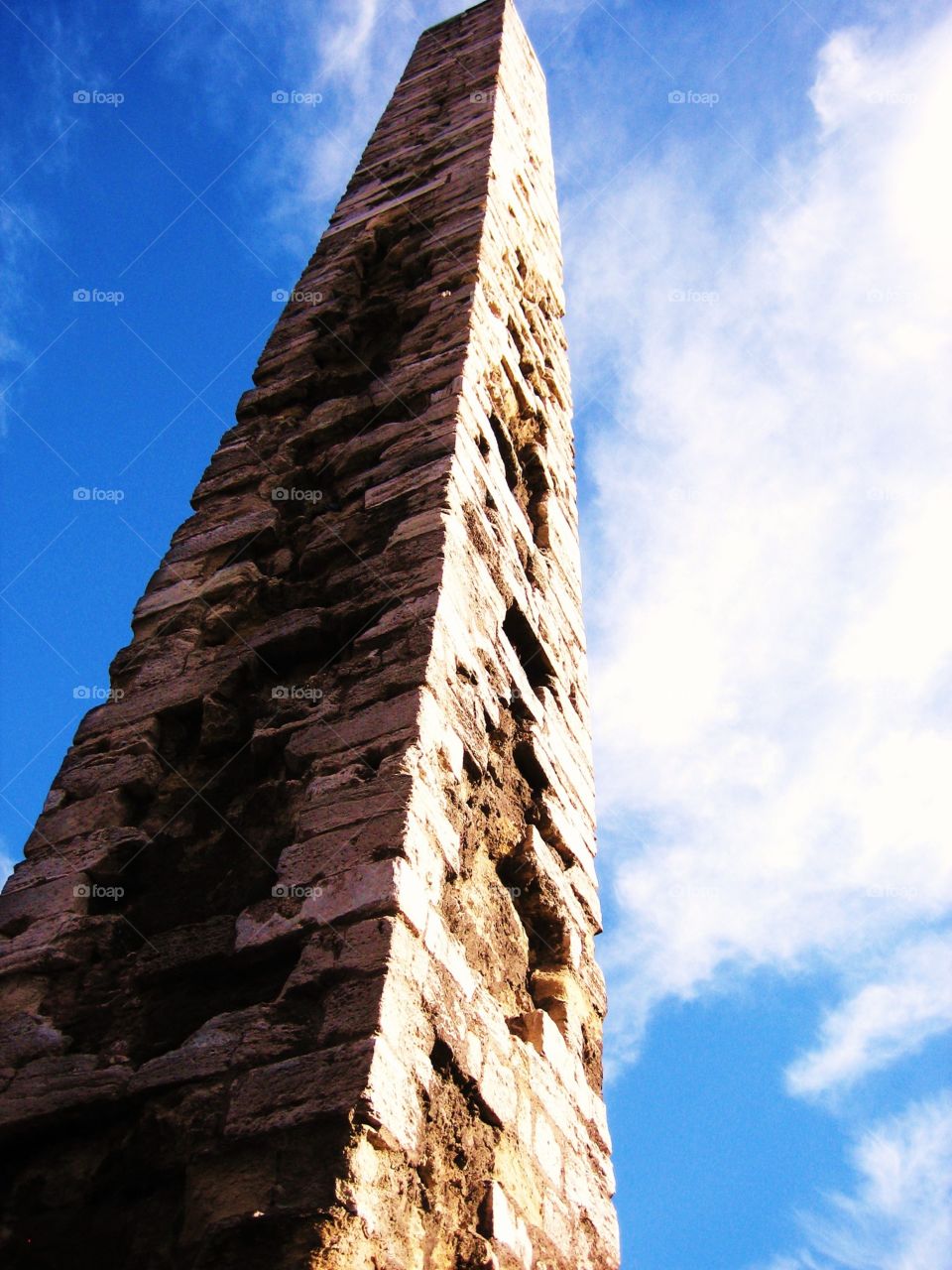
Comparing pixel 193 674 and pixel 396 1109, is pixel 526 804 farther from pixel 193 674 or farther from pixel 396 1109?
pixel 396 1109

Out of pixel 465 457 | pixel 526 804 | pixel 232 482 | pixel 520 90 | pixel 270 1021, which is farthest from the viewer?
pixel 520 90

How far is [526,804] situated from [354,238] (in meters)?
3.30

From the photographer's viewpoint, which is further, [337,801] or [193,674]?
[193,674]

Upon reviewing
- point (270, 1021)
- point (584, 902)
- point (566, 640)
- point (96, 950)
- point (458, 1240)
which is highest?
point (566, 640)

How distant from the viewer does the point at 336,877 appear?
2.38m

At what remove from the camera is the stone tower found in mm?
2027

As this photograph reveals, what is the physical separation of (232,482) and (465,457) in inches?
37.4

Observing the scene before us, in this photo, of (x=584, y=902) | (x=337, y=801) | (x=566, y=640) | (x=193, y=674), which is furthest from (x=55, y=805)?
(x=566, y=640)

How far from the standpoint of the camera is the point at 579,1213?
2.66 meters

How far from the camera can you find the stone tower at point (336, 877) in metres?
2.03

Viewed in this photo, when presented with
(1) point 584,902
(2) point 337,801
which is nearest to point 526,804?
(1) point 584,902

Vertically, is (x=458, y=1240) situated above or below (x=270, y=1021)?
below

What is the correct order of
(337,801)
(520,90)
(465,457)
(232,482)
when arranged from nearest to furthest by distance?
(337,801)
(465,457)
(232,482)
(520,90)

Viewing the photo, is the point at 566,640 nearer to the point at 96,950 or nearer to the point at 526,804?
the point at 526,804
